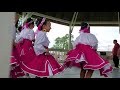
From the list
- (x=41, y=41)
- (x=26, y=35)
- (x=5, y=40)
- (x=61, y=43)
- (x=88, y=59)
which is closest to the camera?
(x=5, y=40)

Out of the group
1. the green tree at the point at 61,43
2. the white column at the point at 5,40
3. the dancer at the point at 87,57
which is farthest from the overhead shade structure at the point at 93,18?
the white column at the point at 5,40

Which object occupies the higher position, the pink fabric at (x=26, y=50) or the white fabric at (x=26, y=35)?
the white fabric at (x=26, y=35)

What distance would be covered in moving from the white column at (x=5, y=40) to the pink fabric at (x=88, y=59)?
10.5 feet

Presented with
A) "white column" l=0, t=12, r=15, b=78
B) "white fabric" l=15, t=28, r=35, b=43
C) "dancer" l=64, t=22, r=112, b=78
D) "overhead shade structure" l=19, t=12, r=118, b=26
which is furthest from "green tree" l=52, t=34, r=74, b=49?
"white column" l=0, t=12, r=15, b=78

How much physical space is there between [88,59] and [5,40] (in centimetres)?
329

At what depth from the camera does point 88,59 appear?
14.7 feet

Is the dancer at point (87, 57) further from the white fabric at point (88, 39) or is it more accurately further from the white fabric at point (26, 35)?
the white fabric at point (26, 35)

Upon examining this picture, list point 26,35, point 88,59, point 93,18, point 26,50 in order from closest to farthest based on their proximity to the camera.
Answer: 1. point 88,59
2. point 26,50
3. point 26,35
4. point 93,18

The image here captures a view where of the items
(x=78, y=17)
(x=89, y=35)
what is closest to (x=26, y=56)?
(x=89, y=35)

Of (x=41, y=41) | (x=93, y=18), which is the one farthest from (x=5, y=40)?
(x=93, y=18)

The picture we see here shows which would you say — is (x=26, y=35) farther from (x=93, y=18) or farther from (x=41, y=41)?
(x=93, y=18)

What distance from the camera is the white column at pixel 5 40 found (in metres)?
1.25
